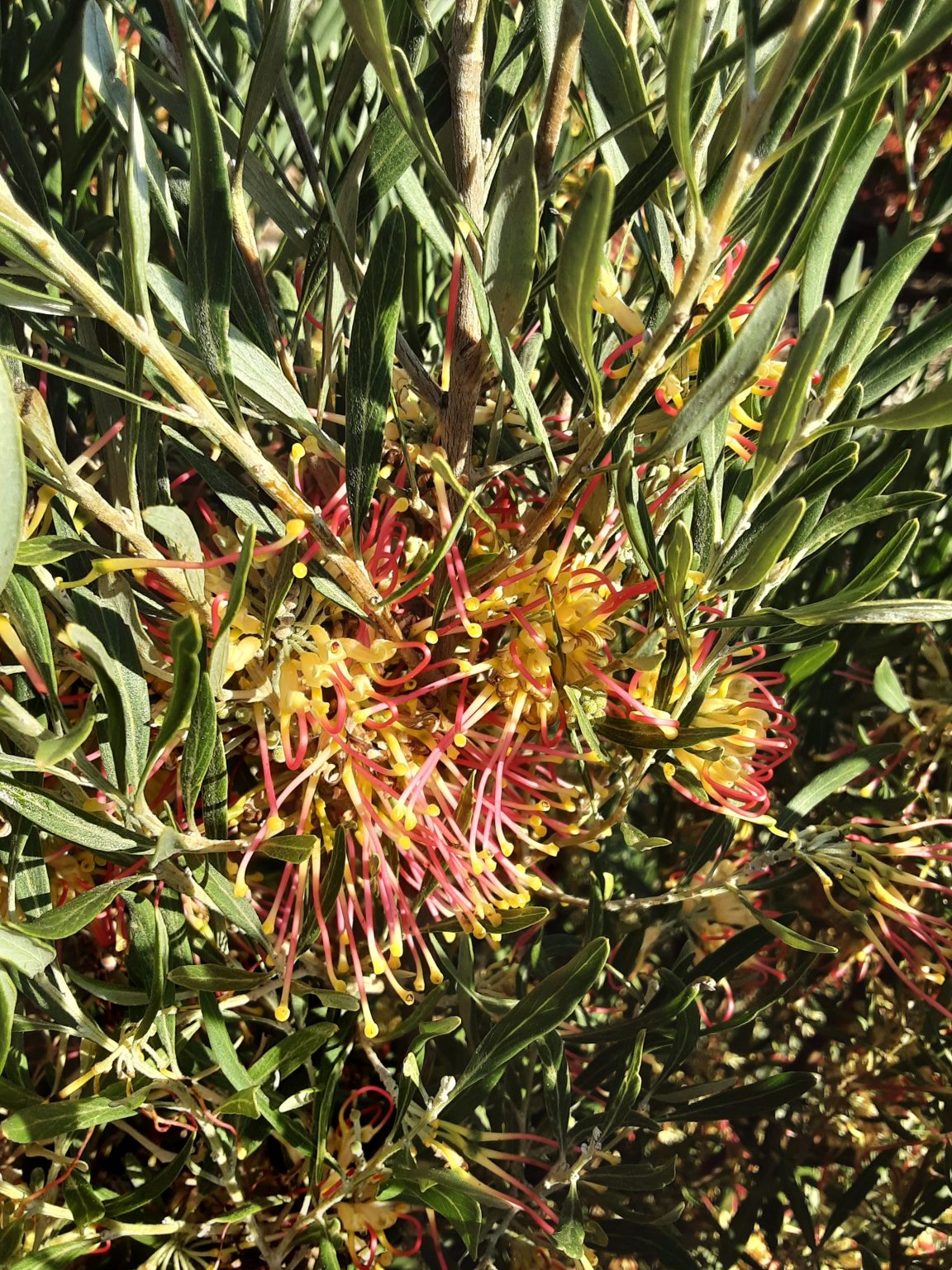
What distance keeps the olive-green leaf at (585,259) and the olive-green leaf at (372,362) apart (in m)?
0.08

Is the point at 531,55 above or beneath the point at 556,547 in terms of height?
above

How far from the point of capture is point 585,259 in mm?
332

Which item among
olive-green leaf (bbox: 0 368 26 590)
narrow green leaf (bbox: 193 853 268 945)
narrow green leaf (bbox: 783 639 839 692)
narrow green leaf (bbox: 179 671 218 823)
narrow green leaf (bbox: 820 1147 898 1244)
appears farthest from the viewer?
narrow green leaf (bbox: 820 1147 898 1244)

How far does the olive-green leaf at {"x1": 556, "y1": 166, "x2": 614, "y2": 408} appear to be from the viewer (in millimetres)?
306

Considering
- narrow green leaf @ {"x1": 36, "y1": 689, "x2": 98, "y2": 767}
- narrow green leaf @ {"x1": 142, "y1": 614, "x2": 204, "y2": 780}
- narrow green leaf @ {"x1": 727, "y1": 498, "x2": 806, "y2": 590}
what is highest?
narrow green leaf @ {"x1": 727, "y1": 498, "x2": 806, "y2": 590}

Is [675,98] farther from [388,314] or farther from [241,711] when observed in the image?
[241,711]

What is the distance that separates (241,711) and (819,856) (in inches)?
15.1

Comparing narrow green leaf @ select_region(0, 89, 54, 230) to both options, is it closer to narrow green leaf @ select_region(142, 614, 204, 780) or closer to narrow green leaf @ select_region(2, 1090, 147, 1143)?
narrow green leaf @ select_region(142, 614, 204, 780)

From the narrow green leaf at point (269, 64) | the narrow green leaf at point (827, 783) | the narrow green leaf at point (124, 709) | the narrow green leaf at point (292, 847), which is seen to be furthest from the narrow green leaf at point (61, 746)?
the narrow green leaf at point (827, 783)

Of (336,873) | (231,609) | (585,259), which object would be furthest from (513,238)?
(336,873)

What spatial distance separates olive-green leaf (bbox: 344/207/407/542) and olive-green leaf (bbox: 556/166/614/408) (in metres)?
0.08

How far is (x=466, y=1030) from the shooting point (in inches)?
25.4

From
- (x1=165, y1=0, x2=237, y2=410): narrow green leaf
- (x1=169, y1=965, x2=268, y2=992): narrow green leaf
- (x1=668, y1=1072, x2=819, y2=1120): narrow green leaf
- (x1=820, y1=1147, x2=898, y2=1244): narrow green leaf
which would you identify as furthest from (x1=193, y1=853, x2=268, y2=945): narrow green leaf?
(x1=820, y1=1147, x2=898, y2=1244): narrow green leaf

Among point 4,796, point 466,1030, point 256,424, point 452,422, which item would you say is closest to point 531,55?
point 452,422
